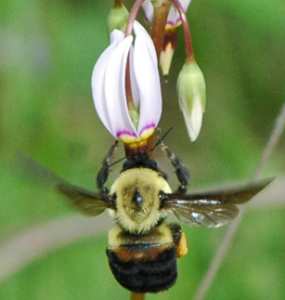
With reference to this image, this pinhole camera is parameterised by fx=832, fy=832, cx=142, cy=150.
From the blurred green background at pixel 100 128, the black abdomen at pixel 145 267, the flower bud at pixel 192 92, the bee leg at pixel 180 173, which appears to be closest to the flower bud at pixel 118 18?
the flower bud at pixel 192 92

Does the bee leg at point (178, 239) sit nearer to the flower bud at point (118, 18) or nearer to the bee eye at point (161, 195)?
the bee eye at point (161, 195)

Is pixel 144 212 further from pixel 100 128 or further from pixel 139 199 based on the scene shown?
pixel 100 128

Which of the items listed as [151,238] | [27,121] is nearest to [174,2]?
[151,238]

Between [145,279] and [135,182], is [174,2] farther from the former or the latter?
[145,279]

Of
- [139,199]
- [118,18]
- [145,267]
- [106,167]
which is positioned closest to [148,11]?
[118,18]

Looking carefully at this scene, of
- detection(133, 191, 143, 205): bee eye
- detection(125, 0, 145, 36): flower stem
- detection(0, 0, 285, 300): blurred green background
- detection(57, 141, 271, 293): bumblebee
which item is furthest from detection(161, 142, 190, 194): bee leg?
detection(0, 0, 285, 300): blurred green background

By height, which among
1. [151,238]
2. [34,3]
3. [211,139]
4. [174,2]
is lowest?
[211,139]
